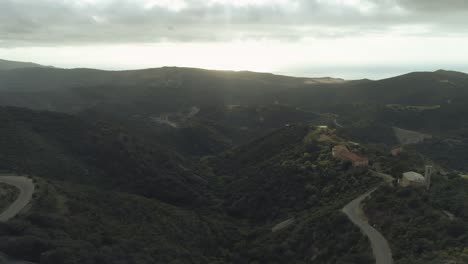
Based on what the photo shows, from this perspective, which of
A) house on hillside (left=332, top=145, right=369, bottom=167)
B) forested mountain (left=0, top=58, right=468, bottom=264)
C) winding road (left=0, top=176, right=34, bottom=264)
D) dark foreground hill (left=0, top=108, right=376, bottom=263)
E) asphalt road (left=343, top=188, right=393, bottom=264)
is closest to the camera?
asphalt road (left=343, top=188, right=393, bottom=264)

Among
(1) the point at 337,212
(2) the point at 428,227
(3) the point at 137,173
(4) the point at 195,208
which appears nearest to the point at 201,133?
(3) the point at 137,173

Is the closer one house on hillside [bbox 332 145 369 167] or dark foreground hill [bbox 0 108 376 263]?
dark foreground hill [bbox 0 108 376 263]

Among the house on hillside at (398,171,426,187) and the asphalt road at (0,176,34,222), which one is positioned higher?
the house on hillside at (398,171,426,187)

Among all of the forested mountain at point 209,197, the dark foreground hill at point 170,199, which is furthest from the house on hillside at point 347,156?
the dark foreground hill at point 170,199

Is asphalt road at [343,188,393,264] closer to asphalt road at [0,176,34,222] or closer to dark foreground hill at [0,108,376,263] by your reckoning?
dark foreground hill at [0,108,376,263]

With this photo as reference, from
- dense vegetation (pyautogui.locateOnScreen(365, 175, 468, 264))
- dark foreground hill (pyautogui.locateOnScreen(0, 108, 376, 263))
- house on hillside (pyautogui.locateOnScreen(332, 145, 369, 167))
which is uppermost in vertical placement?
house on hillside (pyautogui.locateOnScreen(332, 145, 369, 167))

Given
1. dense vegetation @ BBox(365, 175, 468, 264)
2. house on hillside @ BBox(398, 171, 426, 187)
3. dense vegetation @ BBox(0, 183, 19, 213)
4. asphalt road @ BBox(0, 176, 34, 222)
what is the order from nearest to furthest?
dense vegetation @ BBox(365, 175, 468, 264) → asphalt road @ BBox(0, 176, 34, 222) → dense vegetation @ BBox(0, 183, 19, 213) → house on hillside @ BBox(398, 171, 426, 187)

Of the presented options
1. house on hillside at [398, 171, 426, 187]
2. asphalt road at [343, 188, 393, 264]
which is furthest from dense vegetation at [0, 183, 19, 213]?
house on hillside at [398, 171, 426, 187]

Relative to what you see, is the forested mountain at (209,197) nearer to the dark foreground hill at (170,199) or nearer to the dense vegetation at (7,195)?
the dark foreground hill at (170,199)
